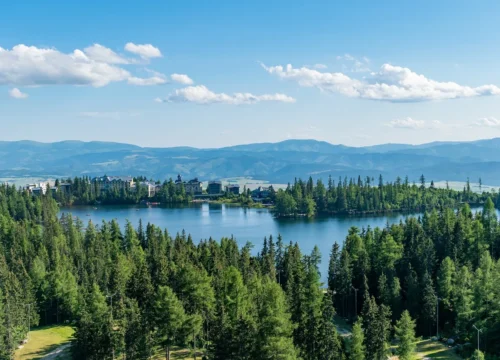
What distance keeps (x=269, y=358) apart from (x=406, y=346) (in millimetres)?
13870

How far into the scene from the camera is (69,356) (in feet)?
138

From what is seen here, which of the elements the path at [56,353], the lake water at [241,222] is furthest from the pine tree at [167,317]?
the lake water at [241,222]

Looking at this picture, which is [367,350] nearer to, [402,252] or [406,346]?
[406,346]

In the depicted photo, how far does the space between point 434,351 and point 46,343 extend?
33.5 metres

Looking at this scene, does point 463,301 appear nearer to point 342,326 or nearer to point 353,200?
point 342,326

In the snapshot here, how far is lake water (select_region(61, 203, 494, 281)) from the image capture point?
108688 millimetres

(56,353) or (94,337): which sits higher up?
(94,337)

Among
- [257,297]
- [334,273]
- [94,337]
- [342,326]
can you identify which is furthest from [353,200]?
[94,337]

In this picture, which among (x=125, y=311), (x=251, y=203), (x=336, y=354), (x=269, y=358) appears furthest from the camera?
(x=251, y=203)

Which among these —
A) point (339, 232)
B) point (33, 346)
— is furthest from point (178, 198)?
point (33, 346)

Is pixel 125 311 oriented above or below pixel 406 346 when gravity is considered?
above

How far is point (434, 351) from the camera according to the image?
147ft

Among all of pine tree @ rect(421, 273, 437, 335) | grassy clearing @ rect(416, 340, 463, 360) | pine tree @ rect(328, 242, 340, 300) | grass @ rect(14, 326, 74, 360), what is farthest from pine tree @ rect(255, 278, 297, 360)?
pine tree @ rect(328, 242, 340, 300)

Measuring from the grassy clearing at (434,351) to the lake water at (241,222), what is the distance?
90.5ft
